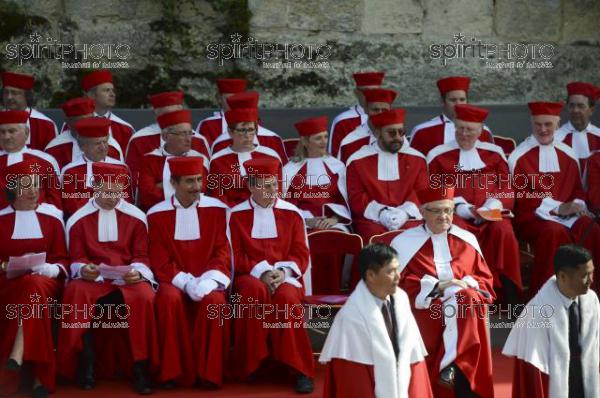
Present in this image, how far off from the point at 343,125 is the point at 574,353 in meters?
5.07

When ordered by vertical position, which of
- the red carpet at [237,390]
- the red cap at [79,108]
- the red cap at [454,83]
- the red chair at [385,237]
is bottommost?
the red carpet at [237,390]

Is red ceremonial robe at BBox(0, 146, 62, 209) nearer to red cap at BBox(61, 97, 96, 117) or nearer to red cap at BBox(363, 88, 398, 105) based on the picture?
red cap at BBox(61, 97, 96, 117)

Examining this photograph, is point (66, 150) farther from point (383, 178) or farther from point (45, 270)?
point (383, 178)

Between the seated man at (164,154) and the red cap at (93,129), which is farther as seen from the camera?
the seated man at (164,154)

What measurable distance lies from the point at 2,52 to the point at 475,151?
5.24 m

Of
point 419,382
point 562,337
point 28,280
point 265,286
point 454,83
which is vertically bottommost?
point 419,382

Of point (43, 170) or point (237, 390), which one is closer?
point (237, 390)

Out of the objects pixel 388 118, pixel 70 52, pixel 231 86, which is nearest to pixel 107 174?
pixel 388 118

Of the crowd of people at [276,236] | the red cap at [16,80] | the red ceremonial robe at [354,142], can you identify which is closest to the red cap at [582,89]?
the crowd of people at [276,236]

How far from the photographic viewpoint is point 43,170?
1152cm

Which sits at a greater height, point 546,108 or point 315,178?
point 546,108

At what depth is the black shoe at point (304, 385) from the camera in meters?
10.2

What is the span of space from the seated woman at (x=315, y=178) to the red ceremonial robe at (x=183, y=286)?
3.71 feet

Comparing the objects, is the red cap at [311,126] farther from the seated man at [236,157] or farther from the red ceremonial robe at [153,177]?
the red ceremonial robe at [153,177]
